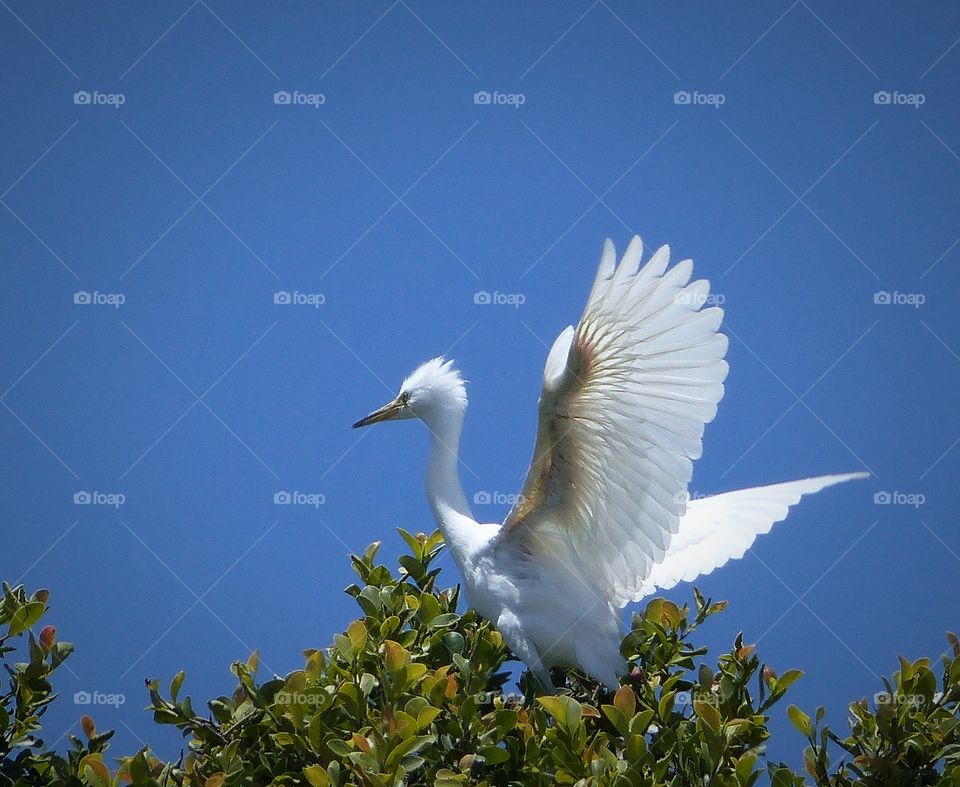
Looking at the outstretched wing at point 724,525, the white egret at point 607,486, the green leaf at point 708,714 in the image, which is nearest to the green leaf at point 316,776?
the green leaf at point 708,714

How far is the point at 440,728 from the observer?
2.03 metres

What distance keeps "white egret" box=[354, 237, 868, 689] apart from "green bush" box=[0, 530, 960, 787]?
425mm

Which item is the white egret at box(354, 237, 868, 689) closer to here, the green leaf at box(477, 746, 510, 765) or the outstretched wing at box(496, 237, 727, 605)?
the outstretched wing at box(496, 237, 727, 605)

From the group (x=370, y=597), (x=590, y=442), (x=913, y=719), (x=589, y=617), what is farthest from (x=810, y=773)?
(x=370, y=597)

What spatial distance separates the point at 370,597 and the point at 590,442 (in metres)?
0.73

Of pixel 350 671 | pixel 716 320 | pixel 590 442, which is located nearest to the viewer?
pixel 350 671

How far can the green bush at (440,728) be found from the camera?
1853 mm

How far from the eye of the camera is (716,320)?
2.32 m

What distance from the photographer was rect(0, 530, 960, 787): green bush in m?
1.85

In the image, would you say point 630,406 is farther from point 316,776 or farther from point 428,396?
point 316,776

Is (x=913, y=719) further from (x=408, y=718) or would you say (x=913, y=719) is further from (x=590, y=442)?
(x=408, y=718)

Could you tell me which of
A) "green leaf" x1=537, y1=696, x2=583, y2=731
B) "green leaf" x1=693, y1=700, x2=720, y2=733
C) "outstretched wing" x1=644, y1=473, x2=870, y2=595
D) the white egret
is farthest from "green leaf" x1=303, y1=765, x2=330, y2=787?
"outstretched wing" x1=644, y1=473, x2=870, y2=595

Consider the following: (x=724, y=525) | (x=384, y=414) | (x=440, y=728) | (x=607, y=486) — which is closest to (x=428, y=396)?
(x=384, y=414)

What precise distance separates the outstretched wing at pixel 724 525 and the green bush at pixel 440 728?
0.64 meters
